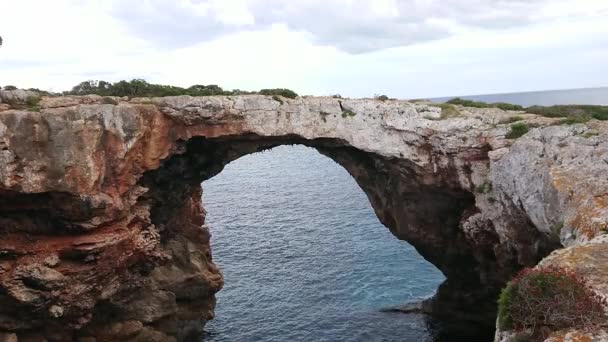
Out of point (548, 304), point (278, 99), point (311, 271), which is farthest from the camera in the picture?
point (311, 271)

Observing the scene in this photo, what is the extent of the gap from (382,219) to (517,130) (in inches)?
514

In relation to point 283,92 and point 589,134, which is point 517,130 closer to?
point 589,134

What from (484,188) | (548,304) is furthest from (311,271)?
(548,304)

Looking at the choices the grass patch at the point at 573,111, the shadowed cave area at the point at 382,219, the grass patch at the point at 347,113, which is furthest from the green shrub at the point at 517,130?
the grass patch at the point at 347,113

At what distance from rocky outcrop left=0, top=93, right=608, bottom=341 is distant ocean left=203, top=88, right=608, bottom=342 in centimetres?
571

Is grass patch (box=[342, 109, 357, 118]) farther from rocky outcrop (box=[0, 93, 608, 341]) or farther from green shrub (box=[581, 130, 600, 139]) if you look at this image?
green shrub (box=[581, 130, 600, 139])

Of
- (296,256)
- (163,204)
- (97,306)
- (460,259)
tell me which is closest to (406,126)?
(460,259)

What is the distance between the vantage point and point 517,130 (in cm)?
2672

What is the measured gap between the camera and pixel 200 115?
29.1 meters

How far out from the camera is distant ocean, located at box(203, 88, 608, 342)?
126 ft

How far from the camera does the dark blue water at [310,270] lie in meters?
38.4

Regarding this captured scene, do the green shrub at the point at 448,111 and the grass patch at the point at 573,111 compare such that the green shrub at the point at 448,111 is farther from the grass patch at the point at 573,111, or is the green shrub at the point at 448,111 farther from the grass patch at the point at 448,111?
the grass patch at the point at 573,111

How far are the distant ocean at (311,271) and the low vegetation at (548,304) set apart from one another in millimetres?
24821

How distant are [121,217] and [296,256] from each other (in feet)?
87.2
